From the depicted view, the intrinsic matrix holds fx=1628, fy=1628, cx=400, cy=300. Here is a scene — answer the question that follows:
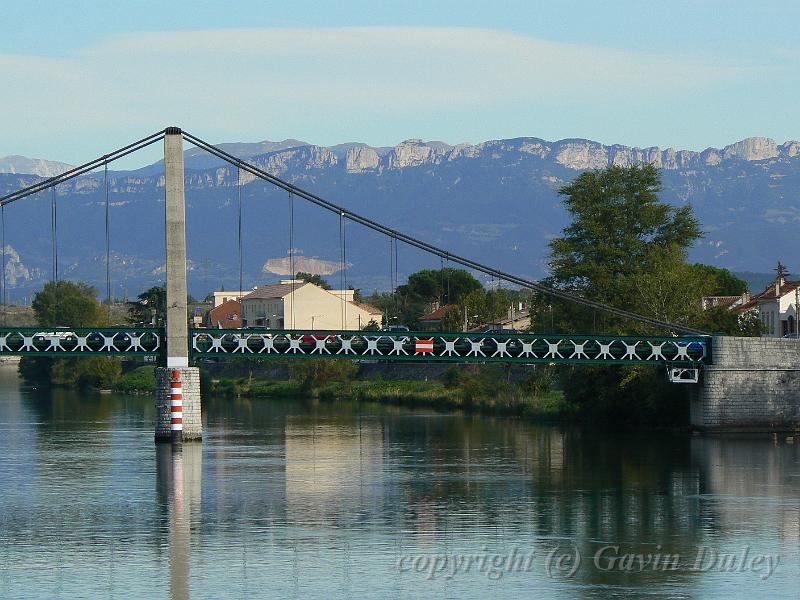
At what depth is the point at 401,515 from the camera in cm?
4075

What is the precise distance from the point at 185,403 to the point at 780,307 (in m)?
52.5

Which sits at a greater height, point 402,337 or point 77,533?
point 402,337

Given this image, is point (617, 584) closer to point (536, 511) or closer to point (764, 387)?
point (536, 511)

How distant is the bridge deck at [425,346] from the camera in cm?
6788

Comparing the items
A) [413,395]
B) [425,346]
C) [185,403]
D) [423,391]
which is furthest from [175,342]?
[423,391]

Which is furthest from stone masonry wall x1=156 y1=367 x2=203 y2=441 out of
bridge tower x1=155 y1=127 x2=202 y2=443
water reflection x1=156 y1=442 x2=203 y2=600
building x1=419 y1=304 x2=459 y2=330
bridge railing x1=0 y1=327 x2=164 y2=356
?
building x1=419 y1=304 x2=459 y2=330

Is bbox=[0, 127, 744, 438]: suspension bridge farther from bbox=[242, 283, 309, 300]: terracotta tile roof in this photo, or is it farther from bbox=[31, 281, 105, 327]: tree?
bbox=[242, 283, 309, 300]: terracotta tile roof

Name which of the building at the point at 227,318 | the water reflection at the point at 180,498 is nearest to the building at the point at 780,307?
the water reflection at the point at 180,498

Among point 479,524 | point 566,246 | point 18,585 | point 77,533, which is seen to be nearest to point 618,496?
point 479,524

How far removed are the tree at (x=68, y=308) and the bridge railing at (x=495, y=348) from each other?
72.5 metres

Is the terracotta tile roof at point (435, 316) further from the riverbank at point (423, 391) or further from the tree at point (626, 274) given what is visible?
the tree at point (626, 274)

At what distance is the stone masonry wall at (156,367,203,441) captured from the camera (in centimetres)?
6375

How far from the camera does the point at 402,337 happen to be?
73625mm

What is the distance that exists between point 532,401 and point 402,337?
51.2ft
